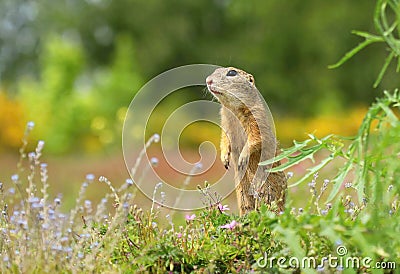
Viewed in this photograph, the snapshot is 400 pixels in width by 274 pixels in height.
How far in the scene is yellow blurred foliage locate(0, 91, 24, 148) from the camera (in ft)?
56.5

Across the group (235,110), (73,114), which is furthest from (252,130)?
(73,114)

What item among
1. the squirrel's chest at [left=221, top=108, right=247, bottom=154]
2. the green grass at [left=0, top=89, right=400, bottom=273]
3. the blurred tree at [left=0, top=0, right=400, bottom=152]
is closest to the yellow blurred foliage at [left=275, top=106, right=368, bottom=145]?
the blurred tree at [left=0, top=0, right=400, bottom=152]

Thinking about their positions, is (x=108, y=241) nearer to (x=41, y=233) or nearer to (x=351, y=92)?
(x=41, y=233)

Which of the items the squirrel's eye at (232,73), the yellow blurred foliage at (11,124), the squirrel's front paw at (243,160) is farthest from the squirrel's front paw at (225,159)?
the yellow blurred foliage at (11,124)

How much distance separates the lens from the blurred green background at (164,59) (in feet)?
60.7

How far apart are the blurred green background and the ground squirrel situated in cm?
1046

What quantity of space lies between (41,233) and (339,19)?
21562 mm

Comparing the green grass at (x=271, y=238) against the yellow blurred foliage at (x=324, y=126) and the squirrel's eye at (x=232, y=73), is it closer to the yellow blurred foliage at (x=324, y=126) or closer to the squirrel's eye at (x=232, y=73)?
the squirrel's eye at (x=232, y=73)

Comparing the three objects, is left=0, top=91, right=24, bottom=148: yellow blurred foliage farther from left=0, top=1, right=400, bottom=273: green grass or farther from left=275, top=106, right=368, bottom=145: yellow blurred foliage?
left=0, top=1, right=400, bottom=273: green grass

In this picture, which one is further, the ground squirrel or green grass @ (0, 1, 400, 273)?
the ground squirrel

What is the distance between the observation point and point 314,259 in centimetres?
261

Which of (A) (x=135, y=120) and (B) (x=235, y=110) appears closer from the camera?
(B) (x=235, y=110)

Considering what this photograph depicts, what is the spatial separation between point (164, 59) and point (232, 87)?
22856 mm

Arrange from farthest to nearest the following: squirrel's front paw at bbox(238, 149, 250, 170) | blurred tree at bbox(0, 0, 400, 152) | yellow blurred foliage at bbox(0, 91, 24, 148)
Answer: blurred tree at bbox(0, 0, 400, 152) → yellow blurred foliage at bbox(0, 91, 24, 148) → squirrel's front paw at bbox(238, 149, 250, 170)
